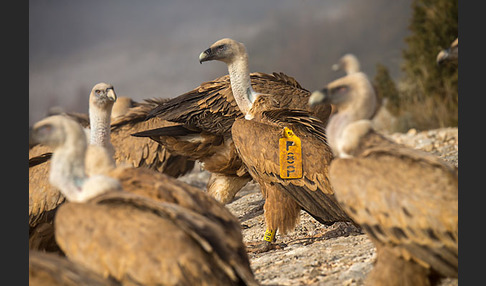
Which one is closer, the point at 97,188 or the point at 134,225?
the point at 134,225

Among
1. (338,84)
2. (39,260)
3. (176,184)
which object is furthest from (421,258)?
(39,260)

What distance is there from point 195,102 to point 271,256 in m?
2.69

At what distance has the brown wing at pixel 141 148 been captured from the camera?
7562mm

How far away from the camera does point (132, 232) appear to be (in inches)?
109

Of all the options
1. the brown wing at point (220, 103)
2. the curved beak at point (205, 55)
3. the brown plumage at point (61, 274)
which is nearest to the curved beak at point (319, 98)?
the brown plumage at point (61, 274)

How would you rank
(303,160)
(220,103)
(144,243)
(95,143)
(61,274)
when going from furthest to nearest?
1. (220,103)
2. (303,160)
3. (95,143)
4. (144,243)
5. (61,274)

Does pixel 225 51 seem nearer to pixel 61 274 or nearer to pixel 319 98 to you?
pixel 319 98

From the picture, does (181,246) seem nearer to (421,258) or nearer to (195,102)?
(421,258)

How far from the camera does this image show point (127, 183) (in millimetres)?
3271

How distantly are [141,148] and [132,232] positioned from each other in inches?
193

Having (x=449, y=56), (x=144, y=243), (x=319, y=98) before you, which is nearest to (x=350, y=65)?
(x=319, y=98)

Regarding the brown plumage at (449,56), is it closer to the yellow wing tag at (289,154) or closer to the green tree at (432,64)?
the yellow wing tag at (289,154)

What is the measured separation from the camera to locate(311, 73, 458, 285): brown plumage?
2.95 metres

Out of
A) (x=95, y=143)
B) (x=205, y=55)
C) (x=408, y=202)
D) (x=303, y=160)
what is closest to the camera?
(x=408, y=202)
